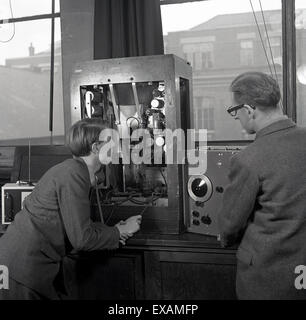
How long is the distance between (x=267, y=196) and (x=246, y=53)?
5.72 feet

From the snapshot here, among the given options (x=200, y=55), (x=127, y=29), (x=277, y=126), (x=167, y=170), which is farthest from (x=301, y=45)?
(x=277, y=126)

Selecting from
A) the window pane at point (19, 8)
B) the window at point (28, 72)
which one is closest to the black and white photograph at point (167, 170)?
the window at point (28, 72)

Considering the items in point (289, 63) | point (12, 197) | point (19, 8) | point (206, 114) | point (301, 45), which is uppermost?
point (19, 8)

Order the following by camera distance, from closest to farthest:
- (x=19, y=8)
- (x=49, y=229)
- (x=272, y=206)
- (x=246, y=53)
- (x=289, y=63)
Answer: (x=272, y=206) < (x=49, y=229) < (x=289, y=63) < (x=246, y=53) < (x=19, y=8)

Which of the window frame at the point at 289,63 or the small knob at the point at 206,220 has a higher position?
the window frame at the point at 289,63

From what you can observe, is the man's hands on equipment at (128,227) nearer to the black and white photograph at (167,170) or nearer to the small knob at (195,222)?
the black and white photograph at (167,170)

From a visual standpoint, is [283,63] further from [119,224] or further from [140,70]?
[119,224]

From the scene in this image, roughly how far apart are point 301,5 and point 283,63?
1.20ft

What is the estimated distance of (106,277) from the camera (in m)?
2.03

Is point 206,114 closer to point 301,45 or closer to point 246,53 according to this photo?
point 246,53

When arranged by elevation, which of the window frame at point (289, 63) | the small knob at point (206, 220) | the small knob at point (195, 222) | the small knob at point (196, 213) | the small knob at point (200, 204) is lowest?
the small knob at point (195, 222)

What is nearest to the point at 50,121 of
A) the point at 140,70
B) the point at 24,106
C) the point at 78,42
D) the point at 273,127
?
the point at 24,106

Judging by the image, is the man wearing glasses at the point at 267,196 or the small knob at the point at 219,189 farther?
the small knob at the point at 219,189

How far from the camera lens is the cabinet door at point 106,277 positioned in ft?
6.51
